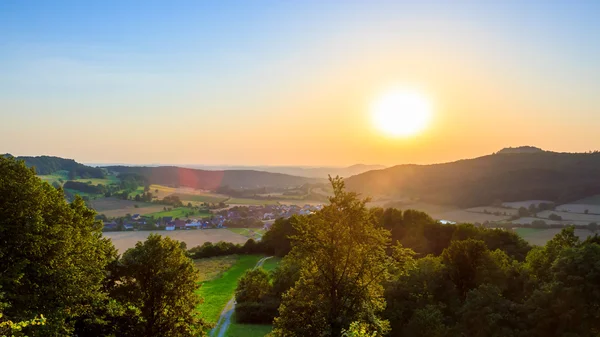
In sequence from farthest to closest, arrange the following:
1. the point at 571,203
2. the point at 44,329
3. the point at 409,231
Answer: the point at 571,203 → the point at 409,231 → the point at 44,329

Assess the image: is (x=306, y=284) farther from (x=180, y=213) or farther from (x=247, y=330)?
(x=180, y=213)

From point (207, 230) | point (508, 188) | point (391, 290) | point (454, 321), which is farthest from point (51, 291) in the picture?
point (508, 188)

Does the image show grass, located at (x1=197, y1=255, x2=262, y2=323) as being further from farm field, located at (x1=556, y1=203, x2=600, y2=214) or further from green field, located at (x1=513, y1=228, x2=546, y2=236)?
A: farm field, located at (x1=556, y1=203, x2=600, y2=214)

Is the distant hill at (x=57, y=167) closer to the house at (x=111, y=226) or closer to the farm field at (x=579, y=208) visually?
the house at (x=111, y=226)

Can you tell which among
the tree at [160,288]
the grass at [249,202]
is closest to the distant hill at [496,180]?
the grass at [249,202]

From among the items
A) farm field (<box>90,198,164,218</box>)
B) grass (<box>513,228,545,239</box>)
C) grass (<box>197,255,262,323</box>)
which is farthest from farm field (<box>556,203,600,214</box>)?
farm field (<box>90,198,164,218</box>)

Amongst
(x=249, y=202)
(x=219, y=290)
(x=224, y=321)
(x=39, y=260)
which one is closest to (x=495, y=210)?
(x=219, y=290)

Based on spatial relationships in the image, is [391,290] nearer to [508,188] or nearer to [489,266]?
[489,266]
